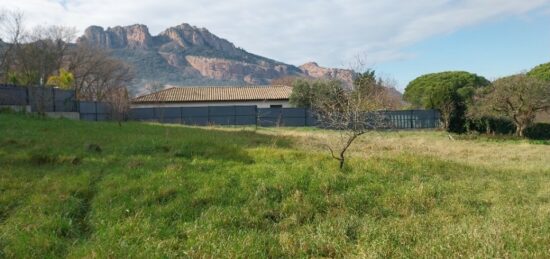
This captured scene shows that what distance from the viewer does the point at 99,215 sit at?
18.3 ft

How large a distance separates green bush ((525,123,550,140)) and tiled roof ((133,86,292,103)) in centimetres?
2590

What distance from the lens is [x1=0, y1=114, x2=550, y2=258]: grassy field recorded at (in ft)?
14.9

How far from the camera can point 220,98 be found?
46250mm

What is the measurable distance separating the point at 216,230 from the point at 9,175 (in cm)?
460

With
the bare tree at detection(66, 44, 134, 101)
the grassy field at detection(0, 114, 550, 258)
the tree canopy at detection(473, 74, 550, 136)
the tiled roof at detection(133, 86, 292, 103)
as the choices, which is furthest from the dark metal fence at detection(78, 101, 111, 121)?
the tree canopy at detection(473, 74, 550, 136)

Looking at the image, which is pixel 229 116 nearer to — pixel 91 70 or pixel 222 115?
pixel 222 115

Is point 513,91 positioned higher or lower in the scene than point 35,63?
lower

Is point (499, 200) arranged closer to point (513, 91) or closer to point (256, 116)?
point (513, 91)

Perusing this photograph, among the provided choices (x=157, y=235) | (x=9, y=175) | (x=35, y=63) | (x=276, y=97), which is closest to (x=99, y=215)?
(x=157, y=235)

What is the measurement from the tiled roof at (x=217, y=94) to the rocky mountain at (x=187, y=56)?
58876 mm

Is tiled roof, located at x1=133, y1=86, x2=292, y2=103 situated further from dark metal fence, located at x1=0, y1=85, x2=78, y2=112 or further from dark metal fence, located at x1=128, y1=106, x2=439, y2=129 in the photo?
dark metal fence, located at x1=0, y1=85, x2=78, y2=112

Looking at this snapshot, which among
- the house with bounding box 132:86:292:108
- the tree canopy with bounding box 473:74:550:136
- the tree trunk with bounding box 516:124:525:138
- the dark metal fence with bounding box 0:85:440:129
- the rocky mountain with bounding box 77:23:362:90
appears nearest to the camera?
the tree canopy with bounding box 473:74:550:136

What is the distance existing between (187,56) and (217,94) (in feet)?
300

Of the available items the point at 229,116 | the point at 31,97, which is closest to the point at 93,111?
the point at 31,97
